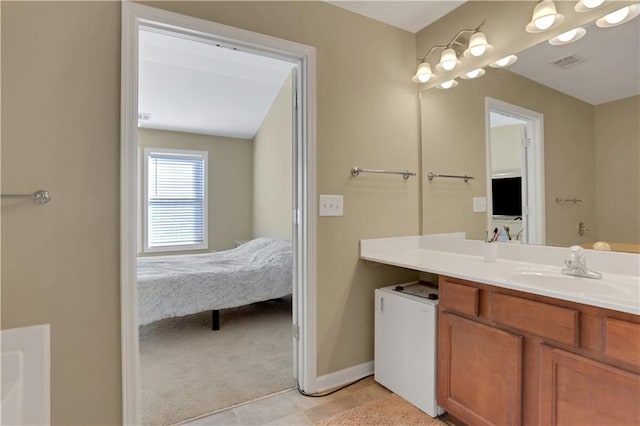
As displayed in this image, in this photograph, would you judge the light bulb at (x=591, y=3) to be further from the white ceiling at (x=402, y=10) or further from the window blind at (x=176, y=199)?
the window blind at (x=176, y=199)

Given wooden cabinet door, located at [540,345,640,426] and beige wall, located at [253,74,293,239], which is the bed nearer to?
beige wall, located at [253,74,293,239]

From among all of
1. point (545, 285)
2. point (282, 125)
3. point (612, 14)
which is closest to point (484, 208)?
point (545, 285)

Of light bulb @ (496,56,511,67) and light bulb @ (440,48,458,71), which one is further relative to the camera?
light bulb @ (440,48,458,71)

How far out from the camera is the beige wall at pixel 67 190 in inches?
50.8

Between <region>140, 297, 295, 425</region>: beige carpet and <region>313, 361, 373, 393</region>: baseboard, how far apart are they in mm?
206

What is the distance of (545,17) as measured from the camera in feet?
5.10

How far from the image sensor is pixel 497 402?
4.66 ft

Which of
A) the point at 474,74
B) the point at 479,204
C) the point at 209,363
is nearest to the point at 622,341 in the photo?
the point at 479,204

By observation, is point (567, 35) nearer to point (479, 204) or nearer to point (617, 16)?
point (617, 16)

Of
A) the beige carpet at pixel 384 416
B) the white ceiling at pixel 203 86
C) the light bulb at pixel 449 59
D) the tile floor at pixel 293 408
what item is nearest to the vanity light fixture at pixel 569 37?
the light bulb at pixel 449 59

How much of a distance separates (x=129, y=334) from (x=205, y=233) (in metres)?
3.86

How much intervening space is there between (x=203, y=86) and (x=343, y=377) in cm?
364

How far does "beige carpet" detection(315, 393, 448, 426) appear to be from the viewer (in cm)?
167

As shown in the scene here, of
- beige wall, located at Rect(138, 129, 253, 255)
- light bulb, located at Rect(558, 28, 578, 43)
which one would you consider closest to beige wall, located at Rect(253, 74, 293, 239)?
beige wall, located at Rect(138, 129, 253, 255)
